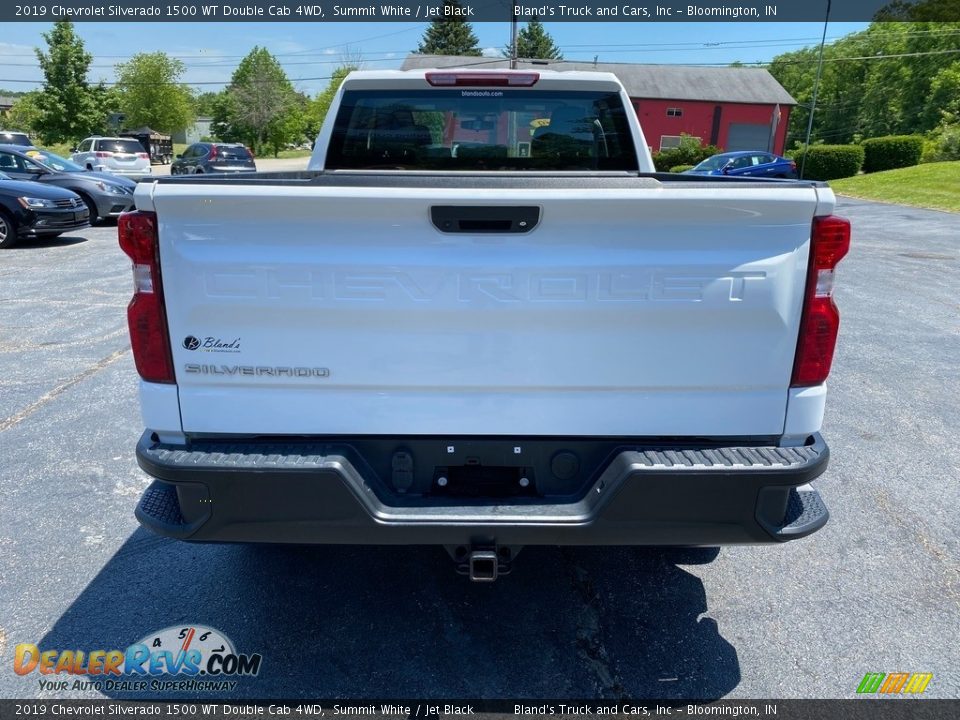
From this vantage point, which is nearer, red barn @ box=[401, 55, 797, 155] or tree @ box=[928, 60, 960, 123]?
red barn @ box=[401, 55, 797, 155]

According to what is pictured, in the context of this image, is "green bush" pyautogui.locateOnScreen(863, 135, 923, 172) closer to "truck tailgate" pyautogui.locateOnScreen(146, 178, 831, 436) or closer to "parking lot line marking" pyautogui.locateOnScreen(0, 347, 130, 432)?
"parking lot line marking" pyautogui.locateOnScreen(0, 347, 130, 432)

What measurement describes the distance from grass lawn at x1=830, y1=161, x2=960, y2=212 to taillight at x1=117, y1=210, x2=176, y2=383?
78.1ft

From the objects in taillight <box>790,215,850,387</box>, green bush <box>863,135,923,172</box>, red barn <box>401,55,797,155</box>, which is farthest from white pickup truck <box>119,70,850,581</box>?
red barn <box>401,55,797,155</box>

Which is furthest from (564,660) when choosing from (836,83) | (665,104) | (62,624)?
(836,83)

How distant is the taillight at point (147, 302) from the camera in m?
2.25

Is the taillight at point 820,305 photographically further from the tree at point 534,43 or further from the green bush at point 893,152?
the tree at point 534,43

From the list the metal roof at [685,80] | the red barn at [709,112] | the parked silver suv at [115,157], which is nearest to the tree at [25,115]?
the metal roof at [685,80]

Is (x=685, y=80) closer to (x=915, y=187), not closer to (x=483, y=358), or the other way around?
(x=915, y=187)

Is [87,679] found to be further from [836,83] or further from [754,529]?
[836,83]

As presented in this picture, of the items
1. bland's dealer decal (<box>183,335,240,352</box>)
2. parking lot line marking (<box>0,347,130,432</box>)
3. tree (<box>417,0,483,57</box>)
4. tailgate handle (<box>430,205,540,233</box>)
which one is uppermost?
tree (<box>417,0,483,57</box>)

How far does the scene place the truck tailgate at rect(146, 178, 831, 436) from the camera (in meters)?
2.21

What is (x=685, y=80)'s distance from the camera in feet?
189

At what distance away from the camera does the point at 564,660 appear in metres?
2.76

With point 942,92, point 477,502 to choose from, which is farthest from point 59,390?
point 942,92
